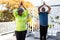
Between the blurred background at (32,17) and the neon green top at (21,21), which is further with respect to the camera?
the blurred background at (32,17)

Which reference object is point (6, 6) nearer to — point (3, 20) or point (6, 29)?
point (3, 20)

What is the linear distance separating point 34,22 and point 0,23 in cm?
147

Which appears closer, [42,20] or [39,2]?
[42,20]

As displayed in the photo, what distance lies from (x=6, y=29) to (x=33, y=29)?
1.41 metres

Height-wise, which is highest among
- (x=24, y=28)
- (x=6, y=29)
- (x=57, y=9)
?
(x=57, y=9)

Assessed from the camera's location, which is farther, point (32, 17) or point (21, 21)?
point (32, 17)

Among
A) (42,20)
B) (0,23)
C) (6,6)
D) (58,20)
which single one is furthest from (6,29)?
(42,20)

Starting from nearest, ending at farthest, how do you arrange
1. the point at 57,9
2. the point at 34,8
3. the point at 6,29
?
the point at 57,9 → the point at 34,8 → the point at 6,29

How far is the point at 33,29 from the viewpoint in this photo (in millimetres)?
6441

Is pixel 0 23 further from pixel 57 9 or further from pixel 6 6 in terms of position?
pixel 57 9

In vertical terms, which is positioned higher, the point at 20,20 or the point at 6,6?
the point at 6,6

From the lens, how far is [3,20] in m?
6.64

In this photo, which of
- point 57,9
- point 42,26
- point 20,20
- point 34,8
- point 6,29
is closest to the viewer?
point 20,20

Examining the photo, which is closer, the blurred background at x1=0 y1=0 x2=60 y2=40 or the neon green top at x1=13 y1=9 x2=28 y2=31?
the neon green top at x1=13 y1=9 x2=28 y2=31
